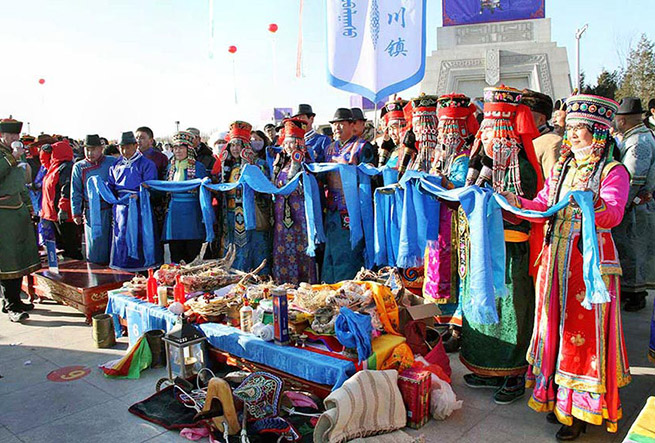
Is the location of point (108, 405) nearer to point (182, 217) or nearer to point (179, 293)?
point (179, 293)

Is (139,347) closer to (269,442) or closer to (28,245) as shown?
(269,442)

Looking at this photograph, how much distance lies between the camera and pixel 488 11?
68.5 ft

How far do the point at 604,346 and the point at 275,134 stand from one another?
7.98 m

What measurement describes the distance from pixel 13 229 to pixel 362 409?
4.60 m

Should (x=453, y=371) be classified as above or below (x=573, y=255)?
below

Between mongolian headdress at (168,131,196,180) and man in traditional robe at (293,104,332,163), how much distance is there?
1.33 meters

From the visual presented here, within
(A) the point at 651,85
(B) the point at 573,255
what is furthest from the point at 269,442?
(A) the point at 651,85

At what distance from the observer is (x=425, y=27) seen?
4750mm

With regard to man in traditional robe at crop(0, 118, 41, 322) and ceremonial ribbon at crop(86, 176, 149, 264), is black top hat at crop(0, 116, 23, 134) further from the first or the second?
ceremonial ribbon at crop(86, 176, 149, 264)

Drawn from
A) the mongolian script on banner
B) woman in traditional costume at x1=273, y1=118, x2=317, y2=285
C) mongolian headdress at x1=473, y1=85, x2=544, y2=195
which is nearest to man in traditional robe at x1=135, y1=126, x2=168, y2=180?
woman in traditional costume at x1=273, y1=118, x2=317, y2=285

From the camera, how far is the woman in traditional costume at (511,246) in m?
3.11

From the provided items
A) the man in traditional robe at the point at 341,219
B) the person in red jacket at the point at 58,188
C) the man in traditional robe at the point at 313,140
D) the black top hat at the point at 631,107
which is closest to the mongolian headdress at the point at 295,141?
the man in traditional robe at the point at 313,140

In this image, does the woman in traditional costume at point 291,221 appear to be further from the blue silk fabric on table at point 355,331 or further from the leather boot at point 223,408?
the leather boot at point 223,408

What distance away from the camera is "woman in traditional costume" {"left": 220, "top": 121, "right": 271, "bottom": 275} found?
564cm
